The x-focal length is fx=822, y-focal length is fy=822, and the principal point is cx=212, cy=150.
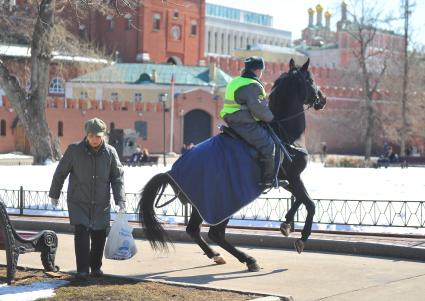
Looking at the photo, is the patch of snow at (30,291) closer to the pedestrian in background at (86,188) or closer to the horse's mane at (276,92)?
the pedestrian in background at (86,188)

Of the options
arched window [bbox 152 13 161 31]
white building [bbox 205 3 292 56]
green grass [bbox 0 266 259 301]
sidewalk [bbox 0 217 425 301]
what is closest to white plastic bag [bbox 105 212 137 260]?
green grass [bbox 0 266 259 301]

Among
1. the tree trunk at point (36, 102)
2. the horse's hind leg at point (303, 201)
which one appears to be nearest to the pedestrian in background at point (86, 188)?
the horse's hind leg at point (303, 201)

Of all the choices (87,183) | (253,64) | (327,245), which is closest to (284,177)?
(253,64)

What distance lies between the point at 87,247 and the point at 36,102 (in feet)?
58.8

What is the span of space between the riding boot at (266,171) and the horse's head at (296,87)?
3.52 ft

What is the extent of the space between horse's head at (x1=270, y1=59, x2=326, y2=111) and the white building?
10758cm

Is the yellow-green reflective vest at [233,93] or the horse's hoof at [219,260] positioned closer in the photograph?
the yellow-green reflective vest at [233,93]

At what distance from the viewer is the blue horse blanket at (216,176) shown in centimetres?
963

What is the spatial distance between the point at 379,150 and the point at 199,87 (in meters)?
18.5

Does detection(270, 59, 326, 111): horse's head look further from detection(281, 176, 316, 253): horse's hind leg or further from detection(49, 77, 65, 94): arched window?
detection(49, 77, 65, 94): arched window

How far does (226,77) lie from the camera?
69.9 m

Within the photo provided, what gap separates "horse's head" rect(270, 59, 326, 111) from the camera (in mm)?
10711

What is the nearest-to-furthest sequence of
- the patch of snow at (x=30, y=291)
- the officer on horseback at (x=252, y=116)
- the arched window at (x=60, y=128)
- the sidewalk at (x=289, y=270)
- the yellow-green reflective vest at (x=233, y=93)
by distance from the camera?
1. the patch of snow at (x=30, y=291)
2. the sidewalk at (x=289, y=270)
3. the officer on horseback at (x=252, y=116)
4. the yellow-green reflective vest at (x=233, y=93)
5. the arched window at (x=60, y=128)

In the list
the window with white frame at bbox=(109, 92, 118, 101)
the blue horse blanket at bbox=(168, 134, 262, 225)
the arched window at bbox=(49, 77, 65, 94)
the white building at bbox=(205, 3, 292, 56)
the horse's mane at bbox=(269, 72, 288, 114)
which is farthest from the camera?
the white building at bbox=(205, 3, 292, 56)
